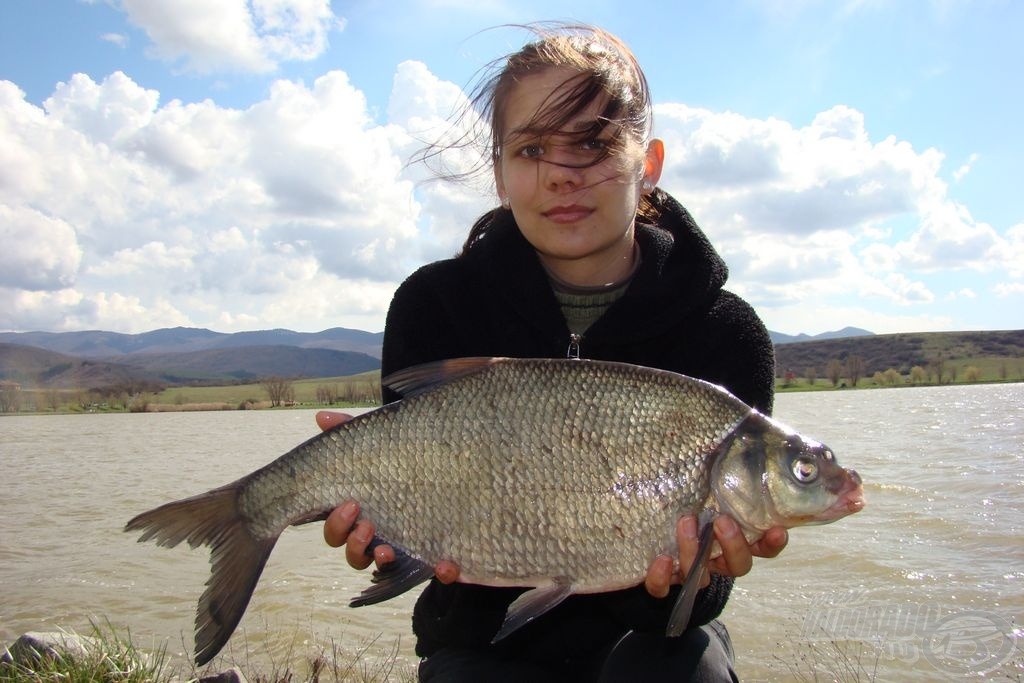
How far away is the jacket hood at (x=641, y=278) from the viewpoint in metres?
A: 3.07

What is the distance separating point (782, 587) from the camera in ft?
24.1

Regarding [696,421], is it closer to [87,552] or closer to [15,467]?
[87,552]

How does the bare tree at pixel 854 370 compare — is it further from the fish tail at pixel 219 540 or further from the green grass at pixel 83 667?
the fish tail at pixel 219 540

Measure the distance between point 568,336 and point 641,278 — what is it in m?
0.39

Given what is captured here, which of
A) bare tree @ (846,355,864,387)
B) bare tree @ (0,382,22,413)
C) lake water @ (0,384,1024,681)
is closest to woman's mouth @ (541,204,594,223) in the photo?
lake water @ (0,384,1024,681)

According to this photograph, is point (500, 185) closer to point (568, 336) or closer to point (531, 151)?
point (531, 151)

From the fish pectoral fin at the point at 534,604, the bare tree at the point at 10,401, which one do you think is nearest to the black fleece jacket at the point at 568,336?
the fish pectoral fin at the point at 534,604

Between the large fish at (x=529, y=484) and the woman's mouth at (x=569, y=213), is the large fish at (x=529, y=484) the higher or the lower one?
the lower one

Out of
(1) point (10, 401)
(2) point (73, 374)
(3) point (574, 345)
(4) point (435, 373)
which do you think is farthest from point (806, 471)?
(2) point (73, 374)

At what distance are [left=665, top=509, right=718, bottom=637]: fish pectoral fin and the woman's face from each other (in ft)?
4.01

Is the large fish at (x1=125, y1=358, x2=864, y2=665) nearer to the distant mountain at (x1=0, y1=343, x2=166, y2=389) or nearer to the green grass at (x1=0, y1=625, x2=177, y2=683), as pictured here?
the green grass at (x1=0, y1=625, x2=177, y2=683)

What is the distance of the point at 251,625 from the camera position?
6.27 m

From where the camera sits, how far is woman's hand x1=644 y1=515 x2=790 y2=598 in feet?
7.75

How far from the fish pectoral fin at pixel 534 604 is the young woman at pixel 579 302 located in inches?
16.8
